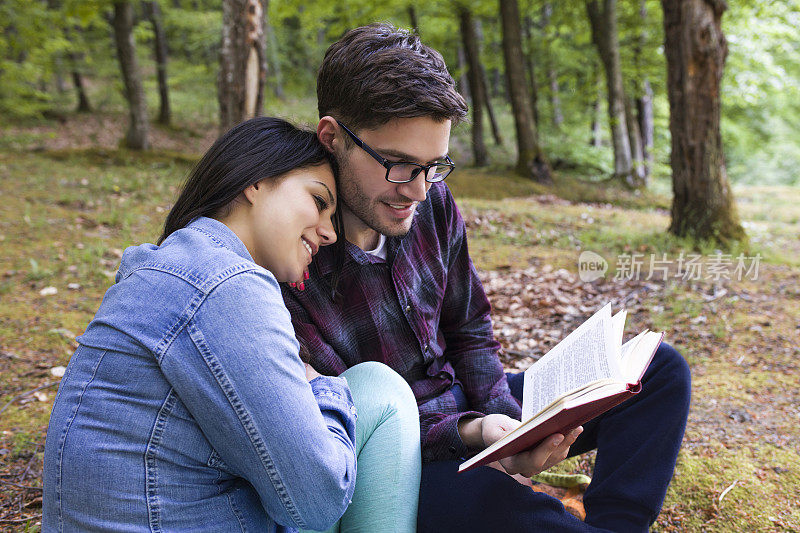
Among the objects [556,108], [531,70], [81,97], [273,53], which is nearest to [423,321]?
[531,70]

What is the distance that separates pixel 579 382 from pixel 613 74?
11497 millimetres

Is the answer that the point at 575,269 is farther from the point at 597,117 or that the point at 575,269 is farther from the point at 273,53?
the point at 273,53

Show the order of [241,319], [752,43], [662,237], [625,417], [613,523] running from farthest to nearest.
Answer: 1. [752,43]
2. [662,237]
3. [625,417]
4. [613,523]
5. [241,319]

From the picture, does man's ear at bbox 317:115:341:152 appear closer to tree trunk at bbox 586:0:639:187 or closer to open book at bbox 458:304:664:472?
open book at bbox 458:304:664:472

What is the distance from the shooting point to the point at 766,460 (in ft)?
8.30

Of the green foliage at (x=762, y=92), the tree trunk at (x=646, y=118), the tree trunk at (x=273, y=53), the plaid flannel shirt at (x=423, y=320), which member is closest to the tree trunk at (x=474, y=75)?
the tree trunk at (x=646, y=118)

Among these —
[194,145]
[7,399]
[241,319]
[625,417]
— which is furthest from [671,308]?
[194,145]

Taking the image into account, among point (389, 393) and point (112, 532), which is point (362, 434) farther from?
point (112, 532)

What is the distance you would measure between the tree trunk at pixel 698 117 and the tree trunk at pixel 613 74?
615 cm

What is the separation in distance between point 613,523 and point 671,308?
2885mm

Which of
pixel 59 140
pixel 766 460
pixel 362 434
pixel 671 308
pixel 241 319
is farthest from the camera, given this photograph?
pixel 59 140

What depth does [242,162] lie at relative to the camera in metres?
1.42

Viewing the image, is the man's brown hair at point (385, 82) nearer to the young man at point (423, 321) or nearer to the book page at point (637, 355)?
the young man at point (423, 321)

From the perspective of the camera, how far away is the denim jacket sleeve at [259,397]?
1.09 metres
